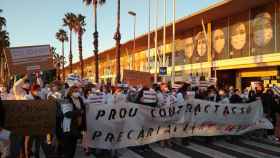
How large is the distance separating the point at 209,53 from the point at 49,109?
30.8 metres

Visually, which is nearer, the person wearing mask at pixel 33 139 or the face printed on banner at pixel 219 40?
the person wearing mask at pixel 33 139

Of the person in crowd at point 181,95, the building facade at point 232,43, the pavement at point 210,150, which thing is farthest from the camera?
the building facade at point 232,43

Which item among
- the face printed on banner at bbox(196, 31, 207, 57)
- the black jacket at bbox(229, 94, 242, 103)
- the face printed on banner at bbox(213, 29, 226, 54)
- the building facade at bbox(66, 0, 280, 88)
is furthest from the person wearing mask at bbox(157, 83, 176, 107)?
the face printed on banner at bbox(196, 31, 207, 57)

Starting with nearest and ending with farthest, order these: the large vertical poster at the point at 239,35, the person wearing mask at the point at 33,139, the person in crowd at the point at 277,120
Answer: the person wearing mask at the point at 33,139 → the person in crowd at the point at 277,120 → the large vertical poster at the point at 239,35

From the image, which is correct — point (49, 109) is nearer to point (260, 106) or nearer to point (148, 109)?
point (148, 109)

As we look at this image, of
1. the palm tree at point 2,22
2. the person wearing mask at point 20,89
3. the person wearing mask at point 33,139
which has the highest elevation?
the palm tree at point 2,22

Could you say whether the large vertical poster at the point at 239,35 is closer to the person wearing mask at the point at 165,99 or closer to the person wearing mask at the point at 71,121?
the person wearing mask at the point at 165,99

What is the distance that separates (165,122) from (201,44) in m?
30.3

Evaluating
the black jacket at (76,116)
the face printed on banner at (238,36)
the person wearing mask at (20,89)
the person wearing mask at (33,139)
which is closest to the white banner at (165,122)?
the black jacket at (76,116)

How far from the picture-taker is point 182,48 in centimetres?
4428

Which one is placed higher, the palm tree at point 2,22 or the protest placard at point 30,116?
the palm tree at point 2,22

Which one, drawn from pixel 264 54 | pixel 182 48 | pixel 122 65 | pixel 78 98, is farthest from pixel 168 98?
pixel 122 65

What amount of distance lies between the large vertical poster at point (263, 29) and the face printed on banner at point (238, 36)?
123 centimetres

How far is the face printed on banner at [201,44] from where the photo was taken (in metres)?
39.2
